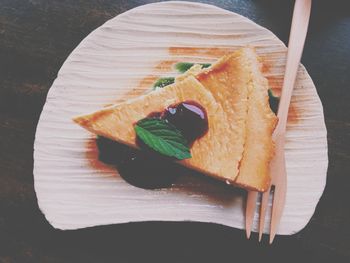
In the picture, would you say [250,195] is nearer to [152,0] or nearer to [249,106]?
[249,106]

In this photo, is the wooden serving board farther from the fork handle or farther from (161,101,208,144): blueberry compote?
(161,101,208,144): blueberry compote

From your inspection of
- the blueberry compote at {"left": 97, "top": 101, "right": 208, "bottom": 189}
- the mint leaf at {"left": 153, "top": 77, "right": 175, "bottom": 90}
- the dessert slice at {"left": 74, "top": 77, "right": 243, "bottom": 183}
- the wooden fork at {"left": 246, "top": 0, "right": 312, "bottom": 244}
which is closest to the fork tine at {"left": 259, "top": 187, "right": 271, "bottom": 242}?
the wooden fork at {"left": 246, "top": 0, "right": 312, "bottom": 244}

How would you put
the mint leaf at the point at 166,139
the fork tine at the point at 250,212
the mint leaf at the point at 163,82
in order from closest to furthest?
the mint leaf at the point at 166,139 → the fork tine at the point at 250,212 → the mint leaf at the point at 163,82

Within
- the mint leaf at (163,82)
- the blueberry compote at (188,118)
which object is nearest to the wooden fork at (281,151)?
the blueberry compote at (188,118)

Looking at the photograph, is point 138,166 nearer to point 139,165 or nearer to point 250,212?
point 139,165

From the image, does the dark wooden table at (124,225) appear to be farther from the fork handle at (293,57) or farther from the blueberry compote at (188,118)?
the blueberry compote at (188,118)

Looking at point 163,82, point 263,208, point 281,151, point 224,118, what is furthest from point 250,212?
point 163,82

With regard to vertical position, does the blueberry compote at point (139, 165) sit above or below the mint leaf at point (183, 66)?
below
